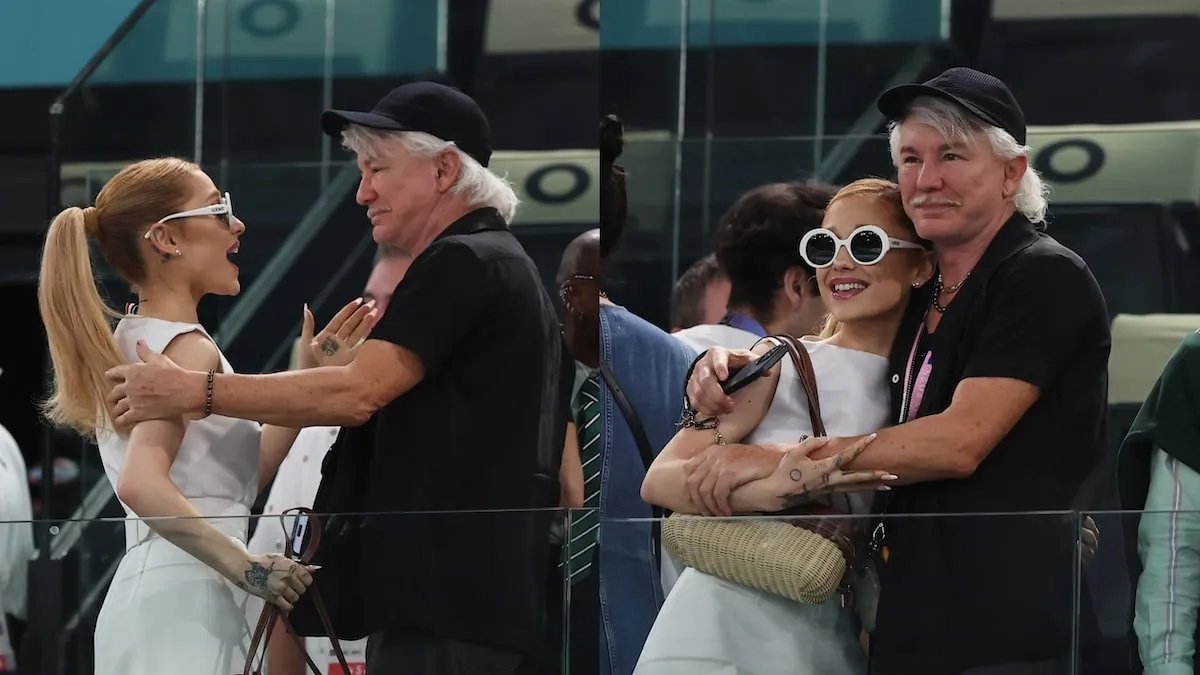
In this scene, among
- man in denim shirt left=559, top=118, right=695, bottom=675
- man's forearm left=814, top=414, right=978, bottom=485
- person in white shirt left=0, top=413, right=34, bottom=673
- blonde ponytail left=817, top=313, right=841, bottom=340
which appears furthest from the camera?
man in denim shirt left=559, top=118, right=695, bottom=675

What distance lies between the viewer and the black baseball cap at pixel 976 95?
3.58 m

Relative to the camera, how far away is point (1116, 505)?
11.8 ft

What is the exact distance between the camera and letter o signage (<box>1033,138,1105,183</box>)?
12.4 feet

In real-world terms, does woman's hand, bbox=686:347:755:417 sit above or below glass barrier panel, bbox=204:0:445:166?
below

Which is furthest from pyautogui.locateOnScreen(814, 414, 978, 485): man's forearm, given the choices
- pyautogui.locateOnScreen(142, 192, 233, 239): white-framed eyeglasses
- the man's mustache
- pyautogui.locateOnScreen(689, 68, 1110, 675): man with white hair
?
pyautogui.locateOnScreen(142, 192, 233, 239): white-framed eyeglasses

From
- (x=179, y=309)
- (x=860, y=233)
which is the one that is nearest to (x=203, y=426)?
(x=179, y=309)

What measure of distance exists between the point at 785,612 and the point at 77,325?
1614mm

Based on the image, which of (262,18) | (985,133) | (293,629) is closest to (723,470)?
(985,133)

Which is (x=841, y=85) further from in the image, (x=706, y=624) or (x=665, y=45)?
(x=706, y=624)

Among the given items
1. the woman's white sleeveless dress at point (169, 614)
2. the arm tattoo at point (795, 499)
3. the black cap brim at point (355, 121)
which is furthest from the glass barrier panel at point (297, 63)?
the arm tattoo at point (795, 499)

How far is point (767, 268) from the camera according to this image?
400 centimetres

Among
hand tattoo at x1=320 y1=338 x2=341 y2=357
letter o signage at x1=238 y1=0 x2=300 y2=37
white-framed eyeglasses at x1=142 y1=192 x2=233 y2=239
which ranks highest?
letter o signage at x1=238 y1=0 x2=300 y2=37

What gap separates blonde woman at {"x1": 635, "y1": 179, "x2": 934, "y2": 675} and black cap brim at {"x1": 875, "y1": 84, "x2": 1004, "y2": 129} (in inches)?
5.5

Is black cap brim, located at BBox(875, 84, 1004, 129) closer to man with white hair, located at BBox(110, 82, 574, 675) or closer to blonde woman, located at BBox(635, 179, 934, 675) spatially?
blonde woman, located at BBox(635, 179, 934, 675)
